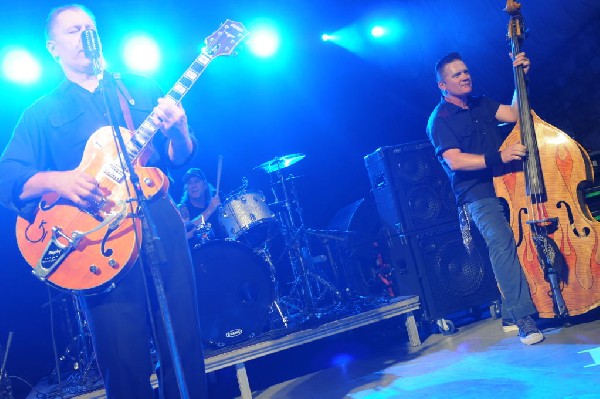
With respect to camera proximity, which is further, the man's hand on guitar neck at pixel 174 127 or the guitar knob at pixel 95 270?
the man's hand on guitar neck at pixel 174 127

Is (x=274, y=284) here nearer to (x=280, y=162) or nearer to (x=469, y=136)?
(x=280, y=162)

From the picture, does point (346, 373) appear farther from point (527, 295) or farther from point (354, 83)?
point (354, 83)

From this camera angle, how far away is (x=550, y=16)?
6047 millimetres

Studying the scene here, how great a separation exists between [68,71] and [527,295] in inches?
125

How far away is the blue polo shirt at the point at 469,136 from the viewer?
385 centimetres

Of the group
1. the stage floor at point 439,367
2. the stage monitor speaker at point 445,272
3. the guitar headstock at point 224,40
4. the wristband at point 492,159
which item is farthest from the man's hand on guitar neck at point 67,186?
the stage monitor speaker at point 445,272

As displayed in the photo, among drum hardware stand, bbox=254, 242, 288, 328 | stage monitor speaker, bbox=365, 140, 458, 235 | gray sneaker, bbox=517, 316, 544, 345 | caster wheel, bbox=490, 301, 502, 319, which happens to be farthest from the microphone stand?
caster wheel, bbox=490, 301, 502, 319

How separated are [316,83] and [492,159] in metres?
5.38

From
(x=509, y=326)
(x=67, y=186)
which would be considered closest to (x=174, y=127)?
(x=67, y=186)

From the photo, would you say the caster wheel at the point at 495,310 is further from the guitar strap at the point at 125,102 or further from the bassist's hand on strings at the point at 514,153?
the guitar strap at the point at 125,102

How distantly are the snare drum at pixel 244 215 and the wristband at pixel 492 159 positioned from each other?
2.71 m

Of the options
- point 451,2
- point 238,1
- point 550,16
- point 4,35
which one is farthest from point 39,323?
point 550,16

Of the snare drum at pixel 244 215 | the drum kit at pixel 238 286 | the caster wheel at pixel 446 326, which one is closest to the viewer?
the caster wheel at pixel 446 326

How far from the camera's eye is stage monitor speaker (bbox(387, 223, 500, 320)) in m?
4.89
